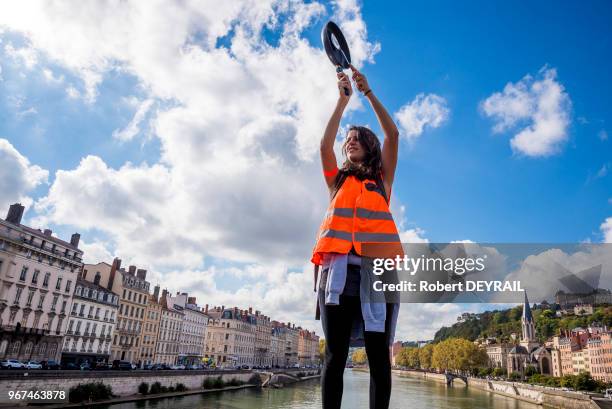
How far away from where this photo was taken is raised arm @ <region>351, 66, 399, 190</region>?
3086 millimetres

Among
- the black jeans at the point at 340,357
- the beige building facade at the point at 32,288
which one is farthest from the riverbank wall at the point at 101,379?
the black jeans at the point at 340,357

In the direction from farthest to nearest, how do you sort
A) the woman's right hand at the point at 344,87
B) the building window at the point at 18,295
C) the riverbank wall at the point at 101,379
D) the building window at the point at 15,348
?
the building window at the point at 18,295 → the building window at the point at 15,348 → the riverbank wall at the point at 101,379 → the woman's right hand at the point at 344,87

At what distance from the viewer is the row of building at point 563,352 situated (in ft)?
273

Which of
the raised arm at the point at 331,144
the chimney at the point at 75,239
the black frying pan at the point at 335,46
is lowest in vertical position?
the raised arm at the point at 331,144

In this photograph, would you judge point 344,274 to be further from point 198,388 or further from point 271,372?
point 271,372

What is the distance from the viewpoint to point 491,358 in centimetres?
13312

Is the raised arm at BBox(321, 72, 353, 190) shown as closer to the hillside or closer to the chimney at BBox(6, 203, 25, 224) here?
the chimney at BBox(6, 203, 25, 224)

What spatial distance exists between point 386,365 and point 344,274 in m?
0.61

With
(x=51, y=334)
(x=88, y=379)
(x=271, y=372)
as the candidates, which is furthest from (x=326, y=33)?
(x=271, y=372)

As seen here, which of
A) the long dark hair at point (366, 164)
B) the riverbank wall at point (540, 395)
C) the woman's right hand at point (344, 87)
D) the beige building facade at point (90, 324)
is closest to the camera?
the long dark hair at point (366, 164)

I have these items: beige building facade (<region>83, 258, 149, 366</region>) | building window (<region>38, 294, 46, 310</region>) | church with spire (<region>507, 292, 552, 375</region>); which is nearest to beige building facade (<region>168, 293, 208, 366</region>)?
beige building facade (<region>83, 258, 149, 366</region>)

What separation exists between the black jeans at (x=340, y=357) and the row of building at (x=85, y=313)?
4252cm

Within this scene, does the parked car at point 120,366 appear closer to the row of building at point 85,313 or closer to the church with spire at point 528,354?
the row of building at point 85,313

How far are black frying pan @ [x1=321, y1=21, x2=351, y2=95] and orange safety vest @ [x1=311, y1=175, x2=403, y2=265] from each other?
103 cm
